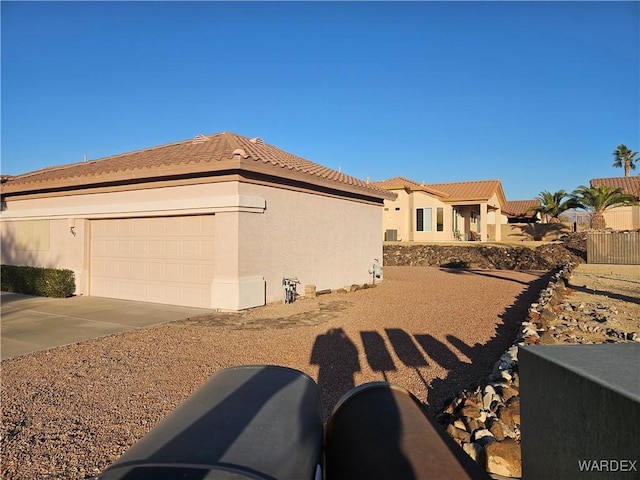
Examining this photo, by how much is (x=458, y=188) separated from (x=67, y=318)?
100 feet

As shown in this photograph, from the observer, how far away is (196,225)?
10.9 meters

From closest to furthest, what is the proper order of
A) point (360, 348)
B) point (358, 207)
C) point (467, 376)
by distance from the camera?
point (467, 376), point (360, 348), point (358, 207)

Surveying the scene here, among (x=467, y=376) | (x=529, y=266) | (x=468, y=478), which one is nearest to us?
(x=468, y=478)

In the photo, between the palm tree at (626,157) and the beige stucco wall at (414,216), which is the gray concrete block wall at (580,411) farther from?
the palm tree at (626,157)

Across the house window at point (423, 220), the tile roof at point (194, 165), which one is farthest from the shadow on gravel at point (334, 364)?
the house window at point (423, 220)

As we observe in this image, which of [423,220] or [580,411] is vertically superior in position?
[423,220]

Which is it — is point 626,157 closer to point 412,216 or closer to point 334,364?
point 412,216

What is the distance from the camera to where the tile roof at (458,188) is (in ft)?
105

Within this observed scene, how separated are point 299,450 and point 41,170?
20827 millimetres

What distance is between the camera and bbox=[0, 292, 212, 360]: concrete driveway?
7.42m

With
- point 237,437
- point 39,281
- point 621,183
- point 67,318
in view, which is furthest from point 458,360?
point 621,183

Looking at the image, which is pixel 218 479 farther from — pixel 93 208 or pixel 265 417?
pixel 93 208

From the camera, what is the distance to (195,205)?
10.5m

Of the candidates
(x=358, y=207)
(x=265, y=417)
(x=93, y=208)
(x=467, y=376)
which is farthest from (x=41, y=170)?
(x=265, y=417)
